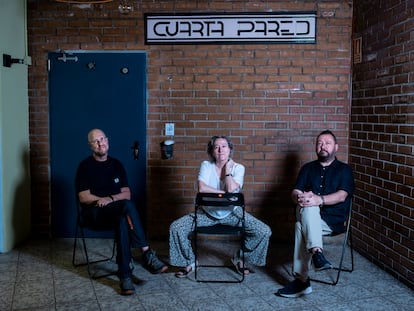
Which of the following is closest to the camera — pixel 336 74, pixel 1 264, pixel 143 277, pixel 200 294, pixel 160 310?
pixel 160 310

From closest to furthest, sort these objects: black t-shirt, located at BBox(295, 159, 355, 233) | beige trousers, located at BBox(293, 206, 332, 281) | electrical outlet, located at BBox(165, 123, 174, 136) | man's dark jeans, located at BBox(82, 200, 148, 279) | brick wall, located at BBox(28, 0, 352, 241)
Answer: beige trousers, located at BBox(293, 206, 332, 281) → man's dark jeans, located at BBox(82, 200, 148, 279) → black t-shirt, located at BBox(295, 159, 355, 233) → brick wall, located at BBox(28, 0, 352, 241) → electrical outlet, located at BBox(165, 123, 174, 136)

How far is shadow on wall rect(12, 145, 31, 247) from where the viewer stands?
4816 mm

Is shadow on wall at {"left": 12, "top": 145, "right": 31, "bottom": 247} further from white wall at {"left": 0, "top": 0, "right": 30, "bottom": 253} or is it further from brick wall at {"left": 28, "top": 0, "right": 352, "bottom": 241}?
brick wall at {"left": 28, "top": 0, "right": 352, "bottom": 241}

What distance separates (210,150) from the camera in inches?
164

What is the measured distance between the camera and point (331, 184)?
397 cm

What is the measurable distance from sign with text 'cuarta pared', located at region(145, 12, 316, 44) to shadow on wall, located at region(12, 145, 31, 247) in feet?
5.97

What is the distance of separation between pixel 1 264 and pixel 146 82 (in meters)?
2.16

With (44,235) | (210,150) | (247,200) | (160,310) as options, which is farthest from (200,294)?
(44,235)

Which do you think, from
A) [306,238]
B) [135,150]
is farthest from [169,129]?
[306,238]

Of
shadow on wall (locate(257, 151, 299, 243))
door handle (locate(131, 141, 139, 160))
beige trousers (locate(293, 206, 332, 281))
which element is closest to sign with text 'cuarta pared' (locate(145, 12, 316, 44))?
door handle (locate(131, 141, 139, 160))

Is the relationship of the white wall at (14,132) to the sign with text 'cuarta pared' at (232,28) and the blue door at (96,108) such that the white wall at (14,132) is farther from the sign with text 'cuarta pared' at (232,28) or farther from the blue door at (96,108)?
the sign with text 'cuarta pared' at (232,28)

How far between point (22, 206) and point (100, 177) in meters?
1.29

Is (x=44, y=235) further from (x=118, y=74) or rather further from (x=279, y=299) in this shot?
(x=279, y=299)

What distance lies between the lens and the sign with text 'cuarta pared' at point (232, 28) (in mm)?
4883
